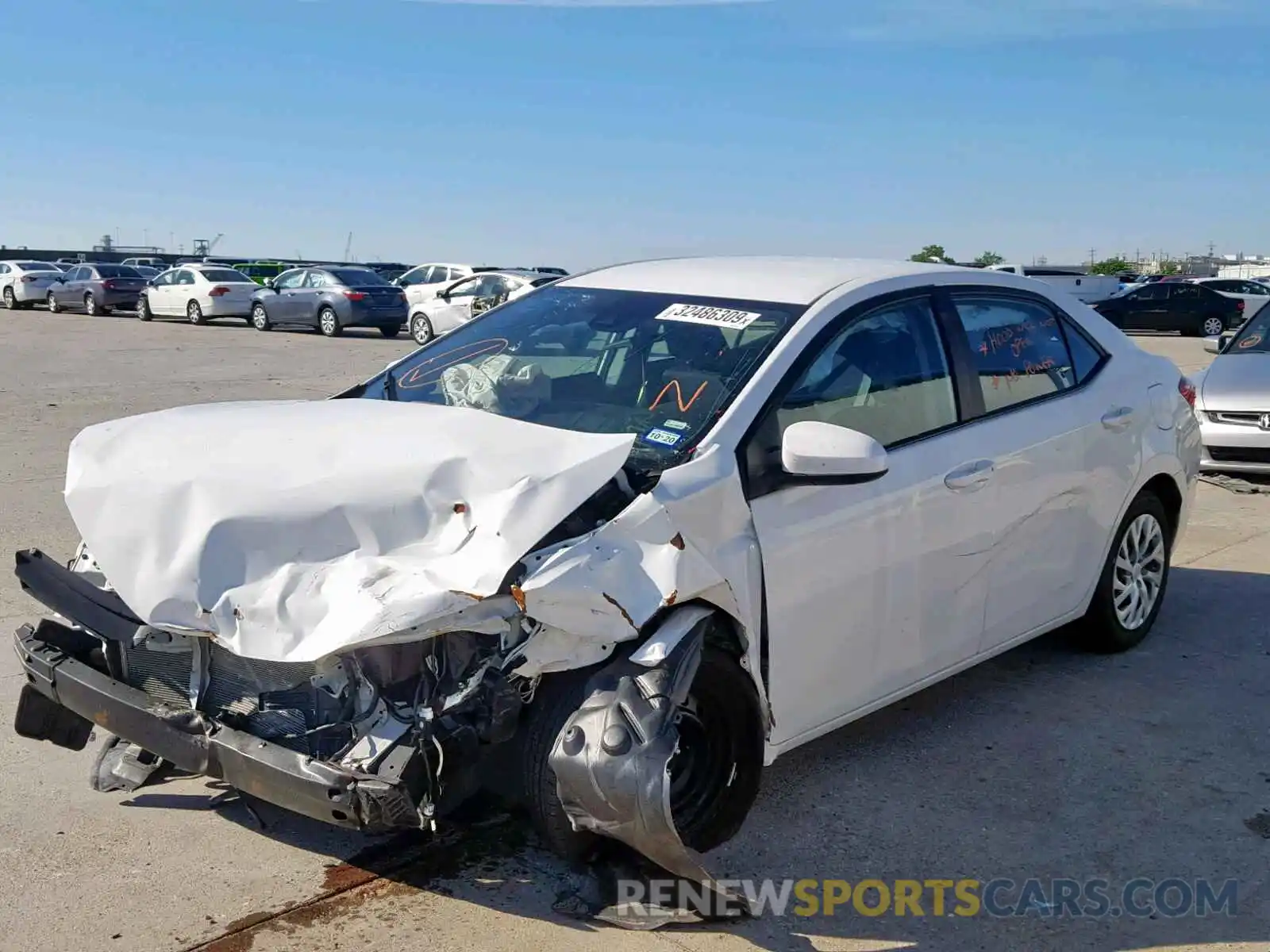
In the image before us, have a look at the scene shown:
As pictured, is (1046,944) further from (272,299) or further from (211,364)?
(272,299)

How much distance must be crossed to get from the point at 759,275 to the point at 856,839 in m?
1.98

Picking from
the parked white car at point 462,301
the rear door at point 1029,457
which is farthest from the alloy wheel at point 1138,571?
the parked white car at point 462,301

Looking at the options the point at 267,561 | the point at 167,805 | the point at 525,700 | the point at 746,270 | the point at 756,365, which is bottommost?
the point at 167,805

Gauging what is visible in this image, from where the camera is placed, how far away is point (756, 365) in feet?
13.5

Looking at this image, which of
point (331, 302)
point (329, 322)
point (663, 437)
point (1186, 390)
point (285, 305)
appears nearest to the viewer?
point (663, 437)

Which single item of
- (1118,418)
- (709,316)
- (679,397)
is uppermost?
(709,316)

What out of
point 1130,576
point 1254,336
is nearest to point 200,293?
point 1254,336

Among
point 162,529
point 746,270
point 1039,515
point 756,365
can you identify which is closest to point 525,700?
point 162,529

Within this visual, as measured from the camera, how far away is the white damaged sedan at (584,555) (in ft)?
10.7

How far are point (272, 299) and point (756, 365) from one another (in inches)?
1049

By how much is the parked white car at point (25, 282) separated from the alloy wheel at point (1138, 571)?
37301 millimetres

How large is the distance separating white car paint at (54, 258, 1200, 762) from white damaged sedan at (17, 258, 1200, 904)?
0.03 feet

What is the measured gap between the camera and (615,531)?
3.42 meters

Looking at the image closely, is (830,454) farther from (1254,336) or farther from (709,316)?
(1254,336)
